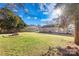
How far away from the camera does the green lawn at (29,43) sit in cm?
124

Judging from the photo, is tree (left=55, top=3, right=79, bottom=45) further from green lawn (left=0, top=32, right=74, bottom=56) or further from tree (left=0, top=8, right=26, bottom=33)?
tree (left=0, top=8, right=26, bottom=33)

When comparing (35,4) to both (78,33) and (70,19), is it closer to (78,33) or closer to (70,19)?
(70,19)

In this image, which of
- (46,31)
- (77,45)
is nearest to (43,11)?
(46,31)

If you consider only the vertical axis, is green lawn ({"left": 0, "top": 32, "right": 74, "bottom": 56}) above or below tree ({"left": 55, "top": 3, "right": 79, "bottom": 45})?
below

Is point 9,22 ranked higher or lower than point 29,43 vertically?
higher

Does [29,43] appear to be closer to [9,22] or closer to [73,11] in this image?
[9,22]

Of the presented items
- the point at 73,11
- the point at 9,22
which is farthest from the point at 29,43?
the point at 73,11

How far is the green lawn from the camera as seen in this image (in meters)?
1.24

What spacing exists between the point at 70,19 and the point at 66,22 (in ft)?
0.13

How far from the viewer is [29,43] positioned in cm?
126

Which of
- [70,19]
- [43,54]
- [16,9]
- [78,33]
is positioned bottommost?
[43,54]

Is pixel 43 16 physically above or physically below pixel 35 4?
below

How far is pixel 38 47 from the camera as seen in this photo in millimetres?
1251

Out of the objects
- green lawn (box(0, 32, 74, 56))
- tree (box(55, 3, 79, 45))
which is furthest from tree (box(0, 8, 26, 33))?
tree (box(55, 3, 79, 45))
